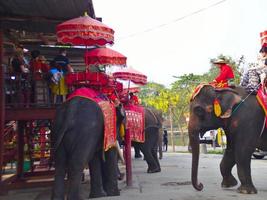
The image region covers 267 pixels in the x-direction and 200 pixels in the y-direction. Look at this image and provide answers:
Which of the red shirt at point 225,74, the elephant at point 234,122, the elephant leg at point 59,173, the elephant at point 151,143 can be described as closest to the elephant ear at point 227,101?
the elephant at point 234,122

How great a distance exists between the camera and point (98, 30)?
26.1 ft

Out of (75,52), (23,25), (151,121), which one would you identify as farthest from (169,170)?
(23,25)

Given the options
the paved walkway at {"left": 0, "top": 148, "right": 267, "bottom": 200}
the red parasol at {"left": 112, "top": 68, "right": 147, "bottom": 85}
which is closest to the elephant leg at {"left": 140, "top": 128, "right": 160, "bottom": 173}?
the paved walkway at {"left": 0, "top": 148, "right": 267, "bottom": 200}

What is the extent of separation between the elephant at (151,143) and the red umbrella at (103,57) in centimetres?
357

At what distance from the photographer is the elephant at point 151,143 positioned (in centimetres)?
1256

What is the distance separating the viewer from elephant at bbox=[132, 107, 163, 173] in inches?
494

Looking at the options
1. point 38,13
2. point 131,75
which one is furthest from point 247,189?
point 131,75

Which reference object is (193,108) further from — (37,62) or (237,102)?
(37,62)

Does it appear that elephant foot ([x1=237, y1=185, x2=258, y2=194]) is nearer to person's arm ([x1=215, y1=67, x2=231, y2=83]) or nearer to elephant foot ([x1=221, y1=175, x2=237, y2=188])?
elephant foot ([x1=221, y1=175, x2=237, y2=188])

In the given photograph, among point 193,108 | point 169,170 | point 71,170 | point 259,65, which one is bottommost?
point 169,170

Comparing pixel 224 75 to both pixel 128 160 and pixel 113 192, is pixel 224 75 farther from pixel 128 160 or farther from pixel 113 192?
pixel 113 192

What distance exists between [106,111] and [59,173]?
1336mm

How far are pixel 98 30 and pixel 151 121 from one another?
552cm

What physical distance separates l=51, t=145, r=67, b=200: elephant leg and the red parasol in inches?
249
